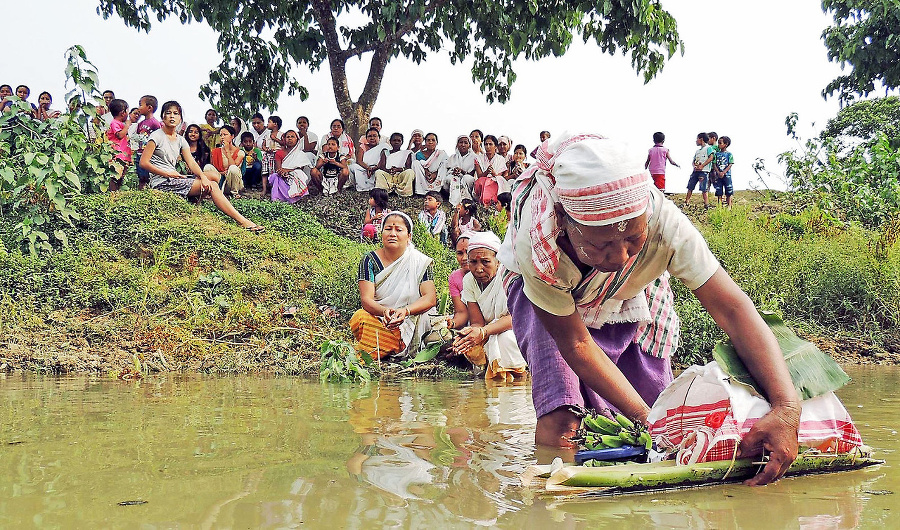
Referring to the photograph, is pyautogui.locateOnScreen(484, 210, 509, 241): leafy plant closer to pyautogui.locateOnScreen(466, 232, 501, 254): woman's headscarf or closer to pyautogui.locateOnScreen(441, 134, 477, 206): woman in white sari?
pyautogui.locateOnScreen(441, 134, 477, 206): woman in white sari

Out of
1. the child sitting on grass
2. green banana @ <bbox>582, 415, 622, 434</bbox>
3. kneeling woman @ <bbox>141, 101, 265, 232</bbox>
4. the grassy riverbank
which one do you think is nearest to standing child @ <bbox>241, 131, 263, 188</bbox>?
the child sitting on grass

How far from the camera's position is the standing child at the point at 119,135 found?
10789 millimetres

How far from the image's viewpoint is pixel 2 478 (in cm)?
254

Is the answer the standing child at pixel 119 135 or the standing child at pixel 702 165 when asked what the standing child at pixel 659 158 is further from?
the standing child at pixel 119 135

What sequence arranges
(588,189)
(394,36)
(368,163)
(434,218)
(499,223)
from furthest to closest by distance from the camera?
(394,36)
(368,163)
(434,218)
(499,223)
(588,189)

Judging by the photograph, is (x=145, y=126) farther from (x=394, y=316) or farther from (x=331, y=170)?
(x=394, y=316)

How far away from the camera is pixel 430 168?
13.1 metres

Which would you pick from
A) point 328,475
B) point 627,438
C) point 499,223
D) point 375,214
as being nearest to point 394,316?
point 499,223

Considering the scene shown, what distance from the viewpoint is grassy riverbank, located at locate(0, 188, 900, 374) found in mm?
6844

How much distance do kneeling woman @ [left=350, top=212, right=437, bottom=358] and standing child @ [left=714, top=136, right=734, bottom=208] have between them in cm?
774

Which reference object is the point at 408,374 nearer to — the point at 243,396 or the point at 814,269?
the point at 243,396

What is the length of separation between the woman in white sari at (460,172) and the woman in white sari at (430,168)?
12 cm

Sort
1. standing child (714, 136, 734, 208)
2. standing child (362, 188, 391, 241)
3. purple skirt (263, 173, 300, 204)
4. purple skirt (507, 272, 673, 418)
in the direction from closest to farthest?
purple skirt (507, 272, 673, 418) < standing child (362, 188, 391, 241) < purple skirt (263, 173, 300, 204) < standing child (714, 136, 734, 208)

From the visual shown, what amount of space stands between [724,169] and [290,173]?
6.79 m
